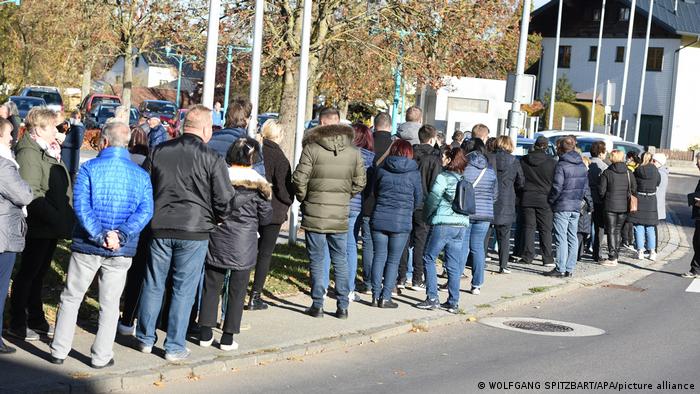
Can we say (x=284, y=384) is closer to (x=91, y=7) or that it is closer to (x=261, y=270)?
(x=261, y=270)

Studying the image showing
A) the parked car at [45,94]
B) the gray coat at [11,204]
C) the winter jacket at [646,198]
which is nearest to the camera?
the gray coat at [11,204]

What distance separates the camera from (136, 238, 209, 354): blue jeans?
845cm

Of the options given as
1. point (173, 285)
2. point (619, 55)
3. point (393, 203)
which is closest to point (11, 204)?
point (173, 285)

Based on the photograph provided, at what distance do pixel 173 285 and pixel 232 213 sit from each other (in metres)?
0.81

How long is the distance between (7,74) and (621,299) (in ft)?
152

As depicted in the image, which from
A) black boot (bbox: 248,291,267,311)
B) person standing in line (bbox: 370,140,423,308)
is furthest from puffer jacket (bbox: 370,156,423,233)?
black boot (bbox: 248,291,267,311)

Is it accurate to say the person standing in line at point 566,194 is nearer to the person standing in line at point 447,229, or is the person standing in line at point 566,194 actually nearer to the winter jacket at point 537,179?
the winter jacket at point 537,179

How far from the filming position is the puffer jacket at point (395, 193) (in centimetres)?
1143

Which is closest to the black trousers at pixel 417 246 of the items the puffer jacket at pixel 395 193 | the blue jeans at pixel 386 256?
the blue jeans at pixel 386 256

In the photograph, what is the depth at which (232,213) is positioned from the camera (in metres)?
9.05

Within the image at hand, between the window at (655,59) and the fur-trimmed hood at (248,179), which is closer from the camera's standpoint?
the fur-trimmed hood at (248,179)

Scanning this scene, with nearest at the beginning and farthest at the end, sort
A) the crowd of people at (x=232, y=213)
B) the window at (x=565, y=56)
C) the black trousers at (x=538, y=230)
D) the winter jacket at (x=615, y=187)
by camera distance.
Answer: the crowd of people at (x=232, y=213) → the black trousers at (x=538, y=230) → the winter jacket at (x=615, y=187) → the window at (x=565, y=56)

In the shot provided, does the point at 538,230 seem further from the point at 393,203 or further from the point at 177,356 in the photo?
the point at 177,356

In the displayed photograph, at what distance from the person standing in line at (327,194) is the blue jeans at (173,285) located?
7.29ft
